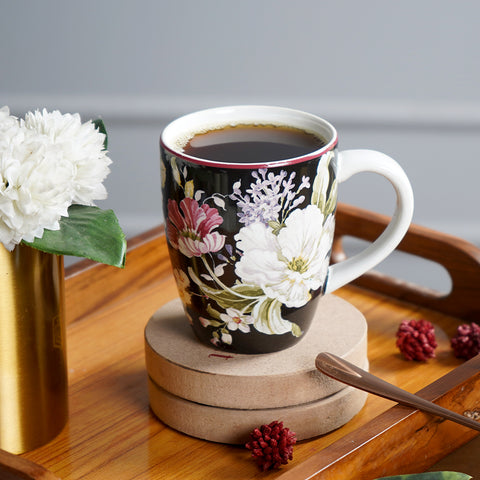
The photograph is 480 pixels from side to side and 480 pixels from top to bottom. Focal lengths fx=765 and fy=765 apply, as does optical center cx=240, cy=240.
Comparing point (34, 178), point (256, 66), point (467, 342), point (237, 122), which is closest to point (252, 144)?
point (237, 122)

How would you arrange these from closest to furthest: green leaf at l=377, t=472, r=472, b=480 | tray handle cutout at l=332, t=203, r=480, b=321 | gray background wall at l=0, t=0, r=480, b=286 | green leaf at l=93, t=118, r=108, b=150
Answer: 1. green leaf at l=377, t=472, r=472, b=480
2. green leaf at l=93, t=118, r=108, b=150
3. tray handle cutout at l=332, t=203, r=480, b=321
4. gray background wall at l=0, t=0, r=480, b=286

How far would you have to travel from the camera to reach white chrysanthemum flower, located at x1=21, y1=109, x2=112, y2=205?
0.49 meters

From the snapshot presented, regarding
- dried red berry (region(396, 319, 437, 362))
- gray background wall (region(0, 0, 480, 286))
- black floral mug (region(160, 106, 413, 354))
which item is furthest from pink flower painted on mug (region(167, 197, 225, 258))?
gray background wall (region(0, 0, 480, 286))

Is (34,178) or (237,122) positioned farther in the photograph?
(237,122)

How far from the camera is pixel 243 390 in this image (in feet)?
1.73

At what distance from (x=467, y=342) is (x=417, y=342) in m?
0.04

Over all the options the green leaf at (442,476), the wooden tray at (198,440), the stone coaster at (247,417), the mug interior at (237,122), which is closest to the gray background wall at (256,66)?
the wooden tray at (198,440)

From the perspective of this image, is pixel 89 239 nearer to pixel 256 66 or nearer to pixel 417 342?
pixel 417 342

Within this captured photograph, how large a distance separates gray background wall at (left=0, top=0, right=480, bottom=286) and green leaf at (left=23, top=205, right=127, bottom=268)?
3.53 ft

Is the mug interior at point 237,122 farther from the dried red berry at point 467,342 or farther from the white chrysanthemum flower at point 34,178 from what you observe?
the dried red berry at point 467,342

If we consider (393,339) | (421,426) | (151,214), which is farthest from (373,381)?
(151,214)

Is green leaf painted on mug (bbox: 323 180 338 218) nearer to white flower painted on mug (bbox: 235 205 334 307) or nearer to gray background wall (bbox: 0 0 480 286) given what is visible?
white flower painted on mug (bbox: 235 205 334 307)

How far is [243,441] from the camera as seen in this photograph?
54 centimetres

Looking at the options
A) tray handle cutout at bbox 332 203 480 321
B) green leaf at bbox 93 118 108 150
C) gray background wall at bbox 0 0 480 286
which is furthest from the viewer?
gray background wall at bbox 0 0 480 286
